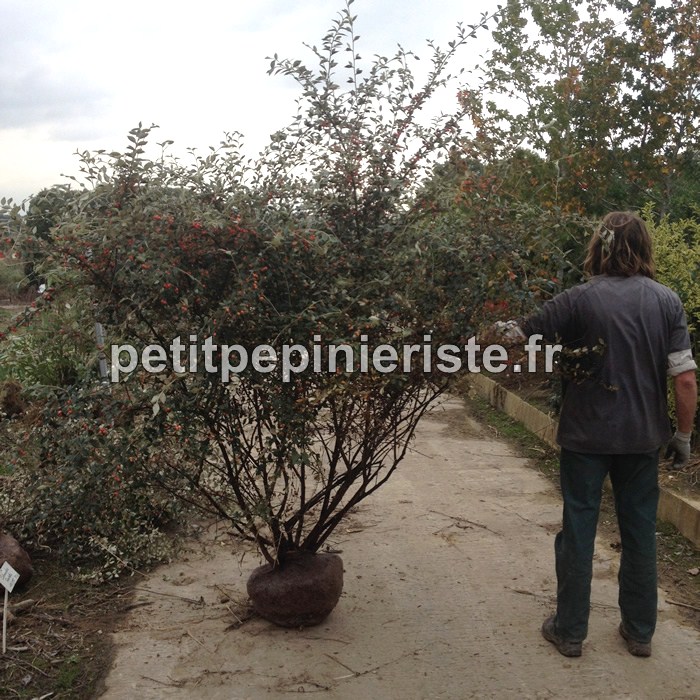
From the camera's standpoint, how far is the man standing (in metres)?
3.79

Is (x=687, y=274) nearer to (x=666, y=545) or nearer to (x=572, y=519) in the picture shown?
(x=666, y=545)

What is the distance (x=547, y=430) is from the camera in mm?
8219

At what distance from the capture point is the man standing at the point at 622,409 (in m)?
3.79

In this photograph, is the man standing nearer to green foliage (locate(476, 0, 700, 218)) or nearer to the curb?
the curb

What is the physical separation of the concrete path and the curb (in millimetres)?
575

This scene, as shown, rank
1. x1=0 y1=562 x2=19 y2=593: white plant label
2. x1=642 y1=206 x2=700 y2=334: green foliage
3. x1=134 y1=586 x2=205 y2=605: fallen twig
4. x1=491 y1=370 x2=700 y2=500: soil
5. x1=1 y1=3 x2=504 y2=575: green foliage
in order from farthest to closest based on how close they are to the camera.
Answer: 1. x1=642 y1=206 x2=700 y2=334: green foliage
2. x1=491 y1=370 x2=700 y2=500: soil
3. x1=134 y1=586 x2=205 y2=605: fallen twig
4. x1=0 y1=562 x2=19 y2=593: white plant label
5. x1=1 y1=3 x2=504 y2=575: green foliage

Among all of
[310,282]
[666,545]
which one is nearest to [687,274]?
[666,545]

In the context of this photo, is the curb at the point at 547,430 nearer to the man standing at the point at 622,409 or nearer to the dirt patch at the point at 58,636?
the man standing at the point at 622,409

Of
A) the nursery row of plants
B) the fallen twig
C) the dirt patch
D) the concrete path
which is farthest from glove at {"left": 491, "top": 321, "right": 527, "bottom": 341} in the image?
the dirt patch

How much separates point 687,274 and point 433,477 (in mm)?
2625

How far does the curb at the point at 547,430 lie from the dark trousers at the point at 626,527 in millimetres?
381

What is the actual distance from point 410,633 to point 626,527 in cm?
118

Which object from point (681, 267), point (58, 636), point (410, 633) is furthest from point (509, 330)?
point (681, 267)

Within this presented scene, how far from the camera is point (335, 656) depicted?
3.92m
